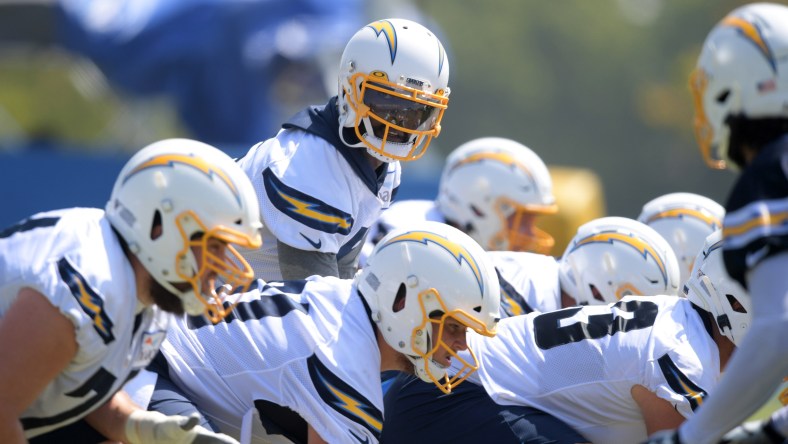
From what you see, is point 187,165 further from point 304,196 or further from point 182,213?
point 304,196

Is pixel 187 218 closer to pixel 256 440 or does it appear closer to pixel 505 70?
pixel 256 440

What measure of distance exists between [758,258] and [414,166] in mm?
10367

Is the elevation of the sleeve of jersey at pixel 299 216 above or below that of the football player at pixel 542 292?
above

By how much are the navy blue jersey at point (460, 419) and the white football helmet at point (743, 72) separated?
1491 mm

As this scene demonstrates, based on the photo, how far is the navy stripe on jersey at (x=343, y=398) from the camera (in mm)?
3752

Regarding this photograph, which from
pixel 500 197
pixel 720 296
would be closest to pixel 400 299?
pixel 720 296

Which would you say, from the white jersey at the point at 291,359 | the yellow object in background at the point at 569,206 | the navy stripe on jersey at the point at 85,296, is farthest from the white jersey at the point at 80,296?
the yellow object in background at the point at 569,206

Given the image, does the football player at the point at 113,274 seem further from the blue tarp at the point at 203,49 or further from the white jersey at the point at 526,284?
the blue tarp at the point at 203,49

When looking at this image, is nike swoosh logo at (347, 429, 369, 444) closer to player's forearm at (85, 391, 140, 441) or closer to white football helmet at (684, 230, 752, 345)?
player's forearm at (85, 391, 140, 441)

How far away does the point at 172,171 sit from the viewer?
3.29 m

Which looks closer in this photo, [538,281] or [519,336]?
[519,336]

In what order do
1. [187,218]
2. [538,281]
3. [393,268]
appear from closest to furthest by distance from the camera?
1. [187,218]
2. [393,268]
3. [538,281]

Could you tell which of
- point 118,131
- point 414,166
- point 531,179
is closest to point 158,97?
point 118,131

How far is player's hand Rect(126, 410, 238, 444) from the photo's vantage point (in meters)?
3.49
